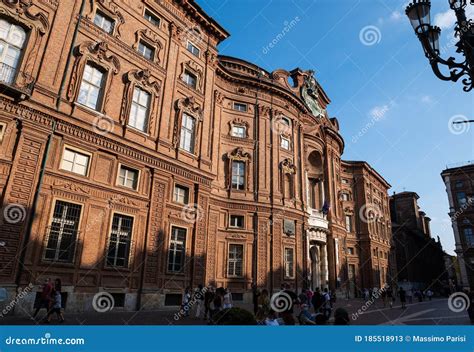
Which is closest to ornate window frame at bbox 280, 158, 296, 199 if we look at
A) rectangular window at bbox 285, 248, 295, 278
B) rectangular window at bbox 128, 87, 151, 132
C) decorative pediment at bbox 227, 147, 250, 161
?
decorative pediment at bbox 227, 147, 250, 161

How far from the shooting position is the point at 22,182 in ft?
43.9

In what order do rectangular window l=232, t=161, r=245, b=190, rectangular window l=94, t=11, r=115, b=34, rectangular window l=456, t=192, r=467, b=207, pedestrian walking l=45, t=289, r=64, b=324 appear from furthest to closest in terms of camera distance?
rectangular window l=456, t=192, r=467, b=207 < rectangular window l=232, t=161, r=245, b=190 < rectangular window l=94, t=11, r=115, b=34 < pedestrian walking l=45, t=289, r=64, b=324

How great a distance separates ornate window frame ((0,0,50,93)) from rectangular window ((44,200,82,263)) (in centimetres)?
560

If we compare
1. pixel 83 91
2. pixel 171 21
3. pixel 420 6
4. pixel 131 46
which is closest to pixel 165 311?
pixel 83 91

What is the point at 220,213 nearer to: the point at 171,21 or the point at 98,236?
the point at 98,236

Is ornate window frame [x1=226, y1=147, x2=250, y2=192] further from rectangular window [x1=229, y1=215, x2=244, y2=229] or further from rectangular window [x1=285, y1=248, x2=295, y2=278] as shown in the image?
rectangular window [x1=285, y1=248, x2=295, y2=278]

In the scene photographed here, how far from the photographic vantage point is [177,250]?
64.1 feet

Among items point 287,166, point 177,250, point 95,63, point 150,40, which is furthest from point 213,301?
point 287,166

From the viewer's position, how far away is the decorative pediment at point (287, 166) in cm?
2986

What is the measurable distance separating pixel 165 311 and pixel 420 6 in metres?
17.1

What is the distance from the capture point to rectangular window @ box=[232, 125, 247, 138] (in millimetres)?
28739

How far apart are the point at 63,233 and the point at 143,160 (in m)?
5.80

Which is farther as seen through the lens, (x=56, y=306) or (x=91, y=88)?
(x=91, y=88)

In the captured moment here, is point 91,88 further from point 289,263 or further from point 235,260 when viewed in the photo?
point 289,263
